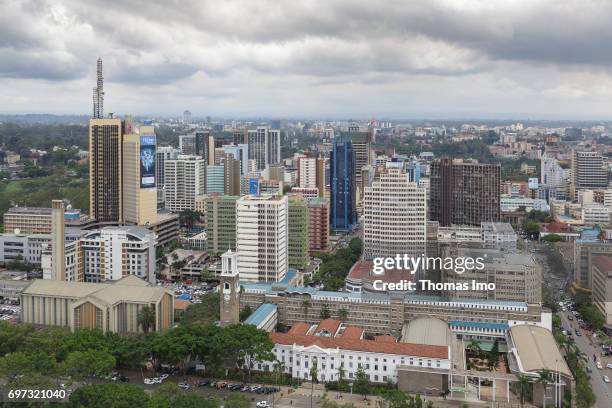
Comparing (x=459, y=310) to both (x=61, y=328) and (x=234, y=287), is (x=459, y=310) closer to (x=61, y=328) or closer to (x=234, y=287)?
(x=234, y=287)

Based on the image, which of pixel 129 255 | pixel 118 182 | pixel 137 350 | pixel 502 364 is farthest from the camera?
pixel 118 182

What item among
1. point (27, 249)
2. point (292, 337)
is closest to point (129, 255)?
point (27, 249)

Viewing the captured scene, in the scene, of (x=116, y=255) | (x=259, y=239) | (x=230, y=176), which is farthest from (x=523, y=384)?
(x=230, y=176)

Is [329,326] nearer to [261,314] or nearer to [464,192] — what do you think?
[261,314]

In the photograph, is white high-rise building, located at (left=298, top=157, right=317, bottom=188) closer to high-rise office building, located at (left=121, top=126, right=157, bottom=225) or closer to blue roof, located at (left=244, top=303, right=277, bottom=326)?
high-rise office building, located at (left=121, top=126, right=157, bottom=225)

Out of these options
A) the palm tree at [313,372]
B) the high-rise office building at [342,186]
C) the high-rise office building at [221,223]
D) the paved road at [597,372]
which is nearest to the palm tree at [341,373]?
the palm tree at [313,372]
